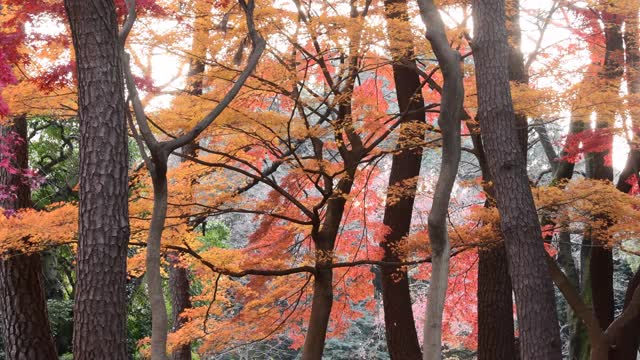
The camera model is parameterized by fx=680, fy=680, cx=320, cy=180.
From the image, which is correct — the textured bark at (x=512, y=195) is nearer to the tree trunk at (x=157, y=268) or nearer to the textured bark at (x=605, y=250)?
the tree trunk at (x=157, y=268)

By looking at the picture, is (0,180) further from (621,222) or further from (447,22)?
(621,222)

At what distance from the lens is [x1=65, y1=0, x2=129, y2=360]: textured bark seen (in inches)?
155

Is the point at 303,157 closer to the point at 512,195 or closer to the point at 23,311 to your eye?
the point at 512,195

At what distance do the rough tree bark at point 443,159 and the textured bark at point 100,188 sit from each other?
6.70 ft

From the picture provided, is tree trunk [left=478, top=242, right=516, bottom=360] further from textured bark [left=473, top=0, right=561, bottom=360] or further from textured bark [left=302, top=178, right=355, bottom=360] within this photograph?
textured bark [left=473, top=0, right=561, bottom=360]

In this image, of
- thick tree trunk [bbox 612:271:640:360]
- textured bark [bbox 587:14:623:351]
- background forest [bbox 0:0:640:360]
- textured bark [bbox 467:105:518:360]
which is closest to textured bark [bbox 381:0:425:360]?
background forest [bbox 0:0:640:360]

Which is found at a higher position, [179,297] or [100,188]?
[179,297]

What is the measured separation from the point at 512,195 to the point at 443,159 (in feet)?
3.06

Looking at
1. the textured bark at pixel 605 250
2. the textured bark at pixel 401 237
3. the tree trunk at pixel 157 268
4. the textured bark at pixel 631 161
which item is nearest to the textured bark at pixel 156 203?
the tree trunk at pixel 157 268

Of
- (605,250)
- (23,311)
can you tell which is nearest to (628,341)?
(605,250)

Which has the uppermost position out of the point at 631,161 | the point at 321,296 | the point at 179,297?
the point at 631,161

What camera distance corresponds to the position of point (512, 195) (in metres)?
5.30

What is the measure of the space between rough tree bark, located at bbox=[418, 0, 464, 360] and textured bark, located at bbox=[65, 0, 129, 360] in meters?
2.04

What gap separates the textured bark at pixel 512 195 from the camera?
523 cm
